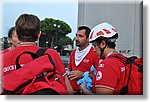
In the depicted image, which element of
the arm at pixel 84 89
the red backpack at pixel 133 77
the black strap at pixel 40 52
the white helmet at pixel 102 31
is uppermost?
the white helmet at pixel 102 31

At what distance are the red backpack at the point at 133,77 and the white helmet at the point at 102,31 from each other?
0.68ft

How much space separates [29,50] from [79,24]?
64 centimetres

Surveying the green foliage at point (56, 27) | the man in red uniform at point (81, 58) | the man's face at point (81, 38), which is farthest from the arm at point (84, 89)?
the green foliage at point (56, 27)

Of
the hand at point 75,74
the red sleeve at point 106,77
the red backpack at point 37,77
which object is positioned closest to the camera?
the red backpack at point 37,77

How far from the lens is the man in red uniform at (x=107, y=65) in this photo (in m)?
1.85

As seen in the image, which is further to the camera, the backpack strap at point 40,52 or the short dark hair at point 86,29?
the short dark hair at point 86,29

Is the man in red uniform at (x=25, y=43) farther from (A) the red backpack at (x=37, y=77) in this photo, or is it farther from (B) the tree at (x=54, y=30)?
(B) the tree at (x=54, y=30)

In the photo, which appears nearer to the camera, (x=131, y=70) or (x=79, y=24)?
(x=131, y=70)

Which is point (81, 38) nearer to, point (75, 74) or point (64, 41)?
point (64, 41)

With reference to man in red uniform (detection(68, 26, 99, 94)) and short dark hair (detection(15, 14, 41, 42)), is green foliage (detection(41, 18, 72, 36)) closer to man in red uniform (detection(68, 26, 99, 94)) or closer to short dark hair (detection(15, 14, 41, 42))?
man in red uniform (detection(68, 26, 99, 94))

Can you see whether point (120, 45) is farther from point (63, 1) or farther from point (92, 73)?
point (63, 1)

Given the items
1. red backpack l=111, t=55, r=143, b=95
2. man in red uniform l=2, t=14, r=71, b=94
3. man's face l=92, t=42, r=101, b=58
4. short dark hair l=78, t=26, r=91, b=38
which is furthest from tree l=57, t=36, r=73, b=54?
red backpack l=111, t=55, r=143, b=95

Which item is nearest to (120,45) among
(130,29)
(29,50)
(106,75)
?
(130,29)

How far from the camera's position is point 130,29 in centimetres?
225
